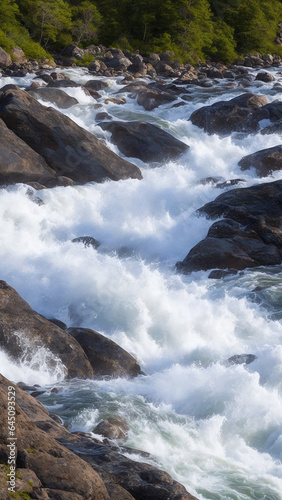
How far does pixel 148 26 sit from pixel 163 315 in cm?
4582

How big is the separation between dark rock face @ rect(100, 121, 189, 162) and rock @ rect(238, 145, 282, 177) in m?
2.21

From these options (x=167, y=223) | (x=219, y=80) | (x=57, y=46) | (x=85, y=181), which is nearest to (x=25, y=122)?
(x=85, y=181)

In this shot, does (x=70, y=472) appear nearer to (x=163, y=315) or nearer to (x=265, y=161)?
(x=163, y=315)

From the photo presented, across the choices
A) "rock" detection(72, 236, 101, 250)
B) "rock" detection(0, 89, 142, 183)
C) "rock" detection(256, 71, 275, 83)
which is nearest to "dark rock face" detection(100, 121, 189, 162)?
"rock" detection(0, 89, 142, 183)

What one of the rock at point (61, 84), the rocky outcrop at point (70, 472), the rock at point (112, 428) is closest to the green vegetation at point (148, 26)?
the rock at point (61, 84)

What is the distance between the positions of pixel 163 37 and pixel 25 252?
41.4m

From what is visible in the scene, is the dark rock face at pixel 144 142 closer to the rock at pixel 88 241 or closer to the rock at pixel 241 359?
the rock at pixel 88 241

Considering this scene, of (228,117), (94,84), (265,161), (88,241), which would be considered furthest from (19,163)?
(94,84)

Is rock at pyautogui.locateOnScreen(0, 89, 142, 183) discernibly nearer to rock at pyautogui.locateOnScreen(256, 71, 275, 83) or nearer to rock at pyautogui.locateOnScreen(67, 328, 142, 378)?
rock at pyautogui.locateOnScreen(67, 328, 142, 378)

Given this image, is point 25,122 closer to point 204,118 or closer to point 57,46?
point 204,118

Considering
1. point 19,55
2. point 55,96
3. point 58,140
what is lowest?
point 58,140

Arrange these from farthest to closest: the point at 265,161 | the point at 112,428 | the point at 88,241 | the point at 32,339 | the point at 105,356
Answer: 1. the point at 265,161
2. the point at 88,241
3. the point at 105,356
4. the point at 32,339
5. the point at 112,428

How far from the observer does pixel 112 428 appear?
26.8 ft

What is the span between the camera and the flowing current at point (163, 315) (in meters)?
8.54
